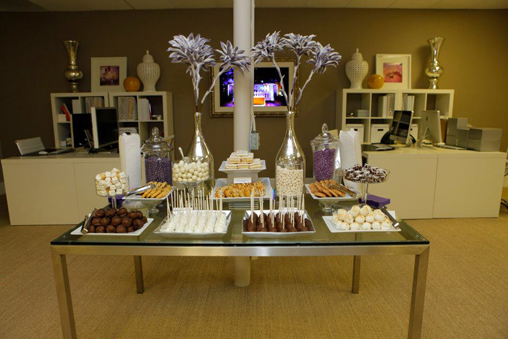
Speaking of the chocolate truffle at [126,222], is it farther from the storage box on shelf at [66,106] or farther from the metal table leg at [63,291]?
the storage box on shelf at [66,106]

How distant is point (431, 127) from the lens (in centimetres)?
467

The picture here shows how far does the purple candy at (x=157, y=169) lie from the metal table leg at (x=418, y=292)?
1545mm

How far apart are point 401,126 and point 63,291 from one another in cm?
410

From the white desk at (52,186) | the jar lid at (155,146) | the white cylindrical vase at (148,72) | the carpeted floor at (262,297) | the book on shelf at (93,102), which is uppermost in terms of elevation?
the white cylindrical vase at (148,72)

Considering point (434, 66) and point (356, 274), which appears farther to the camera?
point (434, 66)

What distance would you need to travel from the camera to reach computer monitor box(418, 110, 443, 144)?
4.59m

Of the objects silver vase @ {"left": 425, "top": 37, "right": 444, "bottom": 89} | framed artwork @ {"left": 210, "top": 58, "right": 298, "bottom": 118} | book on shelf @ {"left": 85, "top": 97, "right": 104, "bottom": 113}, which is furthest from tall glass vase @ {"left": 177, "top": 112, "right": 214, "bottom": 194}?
silver vase @ {"left": 425, "top": 37, "right": 444, "bottom": 89}

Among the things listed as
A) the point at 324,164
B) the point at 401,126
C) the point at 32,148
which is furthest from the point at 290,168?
the point at 32,148

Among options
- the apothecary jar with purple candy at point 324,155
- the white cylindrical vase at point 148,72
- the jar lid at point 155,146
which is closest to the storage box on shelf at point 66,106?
the white cylindrical vase at point 148,72

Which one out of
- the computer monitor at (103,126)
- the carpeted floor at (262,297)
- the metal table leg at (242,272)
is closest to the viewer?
the carpeted floor at (262,297)

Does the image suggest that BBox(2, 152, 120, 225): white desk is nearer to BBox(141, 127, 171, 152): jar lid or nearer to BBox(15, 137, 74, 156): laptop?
BBox(15, 137, 74, 156): laptop

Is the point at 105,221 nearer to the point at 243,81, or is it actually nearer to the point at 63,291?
the point at 63,291

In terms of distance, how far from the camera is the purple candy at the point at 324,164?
2.35 m

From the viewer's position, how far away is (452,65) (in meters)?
5.56
